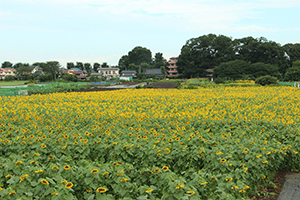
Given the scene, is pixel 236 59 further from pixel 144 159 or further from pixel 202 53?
pixel 144 159

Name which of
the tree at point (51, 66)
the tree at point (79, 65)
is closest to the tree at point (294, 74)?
the tree at point (51, 66)

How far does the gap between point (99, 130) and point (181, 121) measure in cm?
237

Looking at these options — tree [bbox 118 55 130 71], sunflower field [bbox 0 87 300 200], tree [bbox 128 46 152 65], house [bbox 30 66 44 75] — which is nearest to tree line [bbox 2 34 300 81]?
house [bbox 30 66 44 75]

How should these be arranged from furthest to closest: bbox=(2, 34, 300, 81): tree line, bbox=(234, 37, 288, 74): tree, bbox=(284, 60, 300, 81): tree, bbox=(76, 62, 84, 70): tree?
bbox=(76, 62, 84, 70): tree → bbox=(234, 37, 288, 74): tree → bbox=(2, 34, 300, 81): tree line → bbox=(284, 60, 300, 81): tree

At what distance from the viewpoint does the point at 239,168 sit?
3.88 m

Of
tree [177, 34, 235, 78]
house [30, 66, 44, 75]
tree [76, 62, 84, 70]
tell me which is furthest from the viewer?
tree [76, 62, 84, 70]

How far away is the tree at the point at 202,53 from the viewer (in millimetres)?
54344

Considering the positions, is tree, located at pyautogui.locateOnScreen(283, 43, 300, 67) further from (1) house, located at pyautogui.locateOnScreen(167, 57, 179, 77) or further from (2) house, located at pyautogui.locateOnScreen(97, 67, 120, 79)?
(2) house, located at pyautogui.locateOnScreen(97, 67, 120, 79)

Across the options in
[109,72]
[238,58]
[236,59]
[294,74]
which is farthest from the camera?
[109,72]

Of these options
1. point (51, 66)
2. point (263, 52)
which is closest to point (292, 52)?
point (263, 52)

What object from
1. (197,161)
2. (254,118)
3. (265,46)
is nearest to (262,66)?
(265,46)

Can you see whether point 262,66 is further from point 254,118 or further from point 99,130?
point 99,130

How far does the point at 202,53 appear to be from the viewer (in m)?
56.2

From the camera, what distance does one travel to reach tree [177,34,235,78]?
5434cm
